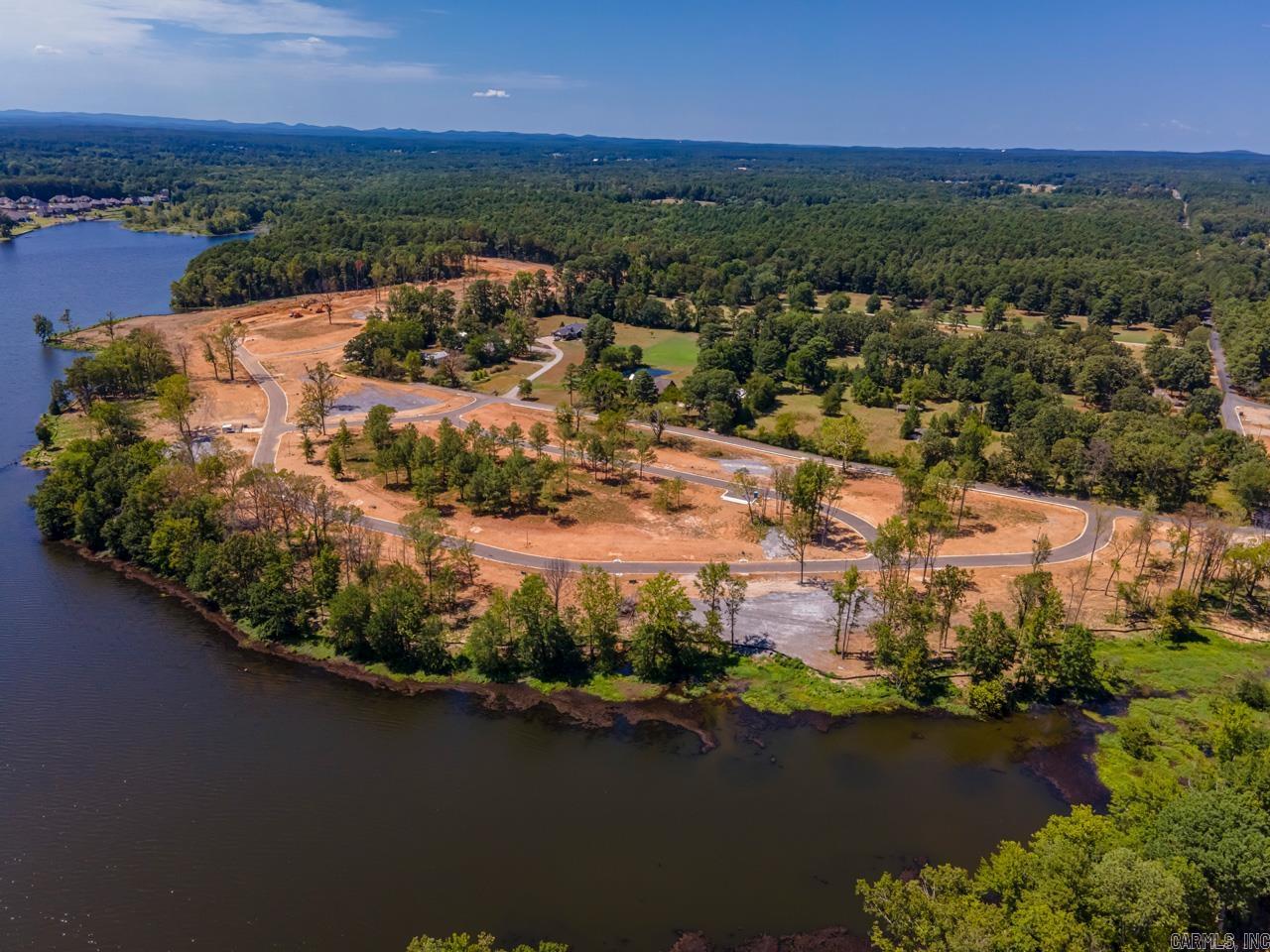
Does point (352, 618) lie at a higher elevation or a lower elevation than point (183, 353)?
lower

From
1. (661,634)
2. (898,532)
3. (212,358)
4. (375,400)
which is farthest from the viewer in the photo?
(212,358)

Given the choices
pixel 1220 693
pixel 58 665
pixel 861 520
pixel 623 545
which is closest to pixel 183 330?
pixel 58 665

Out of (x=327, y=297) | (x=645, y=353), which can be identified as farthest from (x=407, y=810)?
(x=327, y=297)

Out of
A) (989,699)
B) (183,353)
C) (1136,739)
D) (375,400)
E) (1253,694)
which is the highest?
(183,353)

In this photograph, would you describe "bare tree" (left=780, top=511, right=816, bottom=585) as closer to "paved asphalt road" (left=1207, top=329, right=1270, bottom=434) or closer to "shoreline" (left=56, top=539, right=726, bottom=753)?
"shoreline" (left=56, top=539, right=726, bottom=753)

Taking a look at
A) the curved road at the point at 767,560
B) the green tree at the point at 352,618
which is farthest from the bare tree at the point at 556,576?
the green tree at the point at 352,618

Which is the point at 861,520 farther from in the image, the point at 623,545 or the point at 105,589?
the point at 105,589

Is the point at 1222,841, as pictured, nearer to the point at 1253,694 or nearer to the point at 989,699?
the point at 989,699
